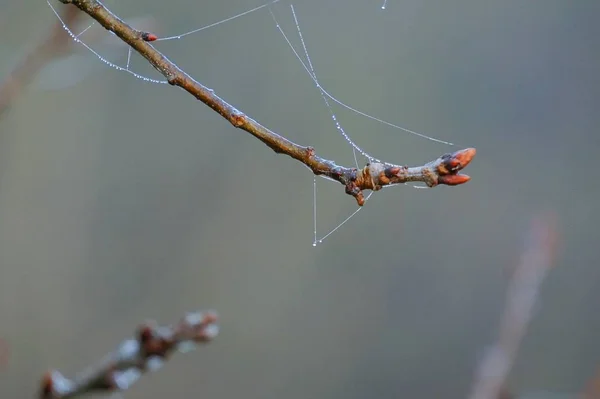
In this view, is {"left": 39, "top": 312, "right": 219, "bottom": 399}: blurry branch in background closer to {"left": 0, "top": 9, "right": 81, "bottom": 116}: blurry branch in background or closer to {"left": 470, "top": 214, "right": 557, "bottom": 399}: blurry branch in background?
{"left": 0, "top": 9, "right": 81, "bottom": 116}: blurry branch in background

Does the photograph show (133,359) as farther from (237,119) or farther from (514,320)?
(514,320)

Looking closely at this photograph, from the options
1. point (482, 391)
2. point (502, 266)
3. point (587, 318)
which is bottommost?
point (482, 391)

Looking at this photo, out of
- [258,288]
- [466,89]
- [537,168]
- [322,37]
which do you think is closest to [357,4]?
[322,37]

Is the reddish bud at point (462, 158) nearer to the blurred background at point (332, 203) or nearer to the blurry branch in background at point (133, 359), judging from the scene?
the blurry branch in background at point (133, 359)

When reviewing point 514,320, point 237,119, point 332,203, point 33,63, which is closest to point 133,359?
point 237,119

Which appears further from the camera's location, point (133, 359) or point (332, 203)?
point (332, 203)

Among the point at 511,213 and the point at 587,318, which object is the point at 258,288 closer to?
the point at 511,213
